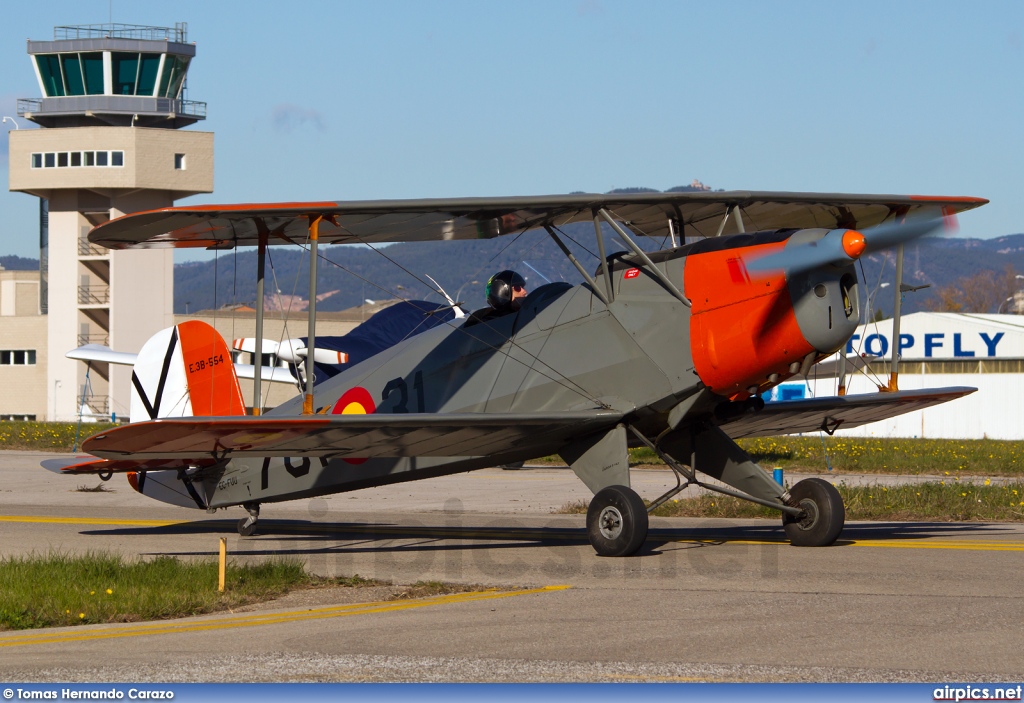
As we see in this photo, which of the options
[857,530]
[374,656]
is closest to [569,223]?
[857,530]

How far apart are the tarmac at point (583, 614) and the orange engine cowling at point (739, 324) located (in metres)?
1.76

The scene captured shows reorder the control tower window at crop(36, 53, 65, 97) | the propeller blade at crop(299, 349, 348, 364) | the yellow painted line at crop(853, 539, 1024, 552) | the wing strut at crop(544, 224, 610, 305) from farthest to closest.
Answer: the control tower window at crop(36, 53, 65, 97) < the propeller blade at crop(299, 349, 348, 364) < the yellow painted line at crop(853, 539, 1024, 552) < the wing strut at crop(544, 224, 610, 305)

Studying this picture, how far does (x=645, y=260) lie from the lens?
38.9 ft

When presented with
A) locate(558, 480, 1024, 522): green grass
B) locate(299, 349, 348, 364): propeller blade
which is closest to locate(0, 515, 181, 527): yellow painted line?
locate(558, 480, 1024, 522): green grass

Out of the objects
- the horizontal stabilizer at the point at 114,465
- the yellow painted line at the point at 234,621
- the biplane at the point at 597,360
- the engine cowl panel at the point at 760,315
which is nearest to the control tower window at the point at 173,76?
the biplane at the point at 597,360

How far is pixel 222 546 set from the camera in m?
9.87

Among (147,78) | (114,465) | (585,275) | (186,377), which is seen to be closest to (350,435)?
(585,275)

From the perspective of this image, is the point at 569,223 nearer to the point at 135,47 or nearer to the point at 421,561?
the point at 421,561

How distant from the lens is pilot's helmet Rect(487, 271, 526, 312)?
1292 cm

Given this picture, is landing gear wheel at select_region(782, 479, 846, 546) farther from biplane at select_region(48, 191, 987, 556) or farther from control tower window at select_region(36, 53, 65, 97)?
control tower window at select_region(36, 53, 65, 97)

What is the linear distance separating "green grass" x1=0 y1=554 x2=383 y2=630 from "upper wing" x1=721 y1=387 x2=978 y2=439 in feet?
18.0

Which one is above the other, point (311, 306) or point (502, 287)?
point (502, 287)

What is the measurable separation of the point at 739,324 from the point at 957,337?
52.3 m

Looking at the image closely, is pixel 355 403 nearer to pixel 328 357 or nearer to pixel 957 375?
pixel 328 357
